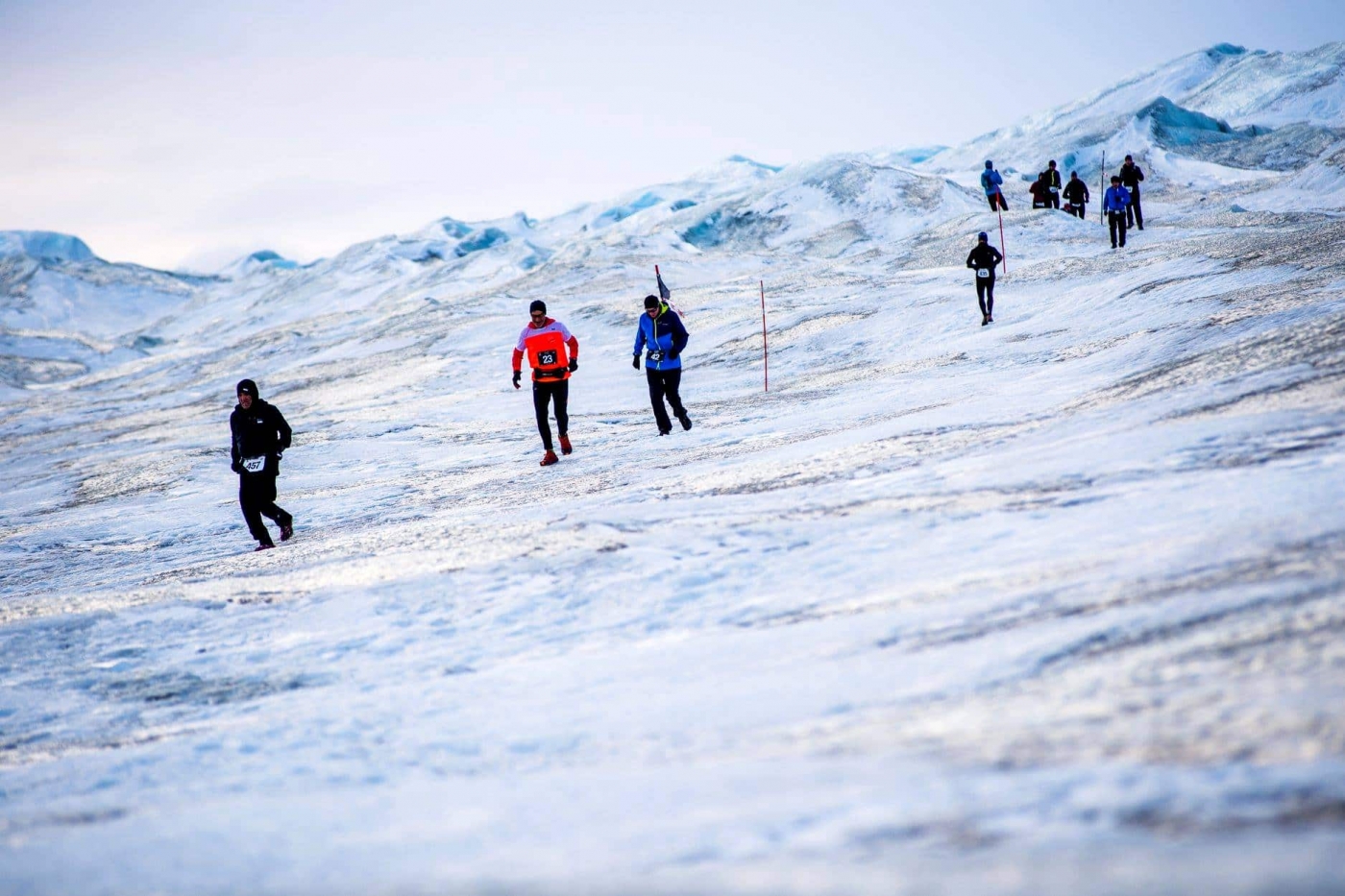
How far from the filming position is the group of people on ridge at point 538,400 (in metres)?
8.73

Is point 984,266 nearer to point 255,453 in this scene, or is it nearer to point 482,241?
point 255,453

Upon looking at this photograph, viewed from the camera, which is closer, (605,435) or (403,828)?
(403,828)

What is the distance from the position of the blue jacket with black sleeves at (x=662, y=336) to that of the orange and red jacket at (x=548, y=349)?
0.85 metres

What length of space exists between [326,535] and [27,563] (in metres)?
3.65

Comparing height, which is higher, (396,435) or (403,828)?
(396,435)

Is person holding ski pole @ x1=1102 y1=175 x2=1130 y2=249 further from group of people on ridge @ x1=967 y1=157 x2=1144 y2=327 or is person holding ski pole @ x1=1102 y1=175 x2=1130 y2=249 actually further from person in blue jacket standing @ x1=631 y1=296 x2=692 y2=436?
person in blue jacket standing @ x1=631 y1=296 x2=692 y2=436

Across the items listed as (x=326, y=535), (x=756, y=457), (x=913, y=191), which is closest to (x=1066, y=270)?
(x=756, y=457)

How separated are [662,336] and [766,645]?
6.78 metres

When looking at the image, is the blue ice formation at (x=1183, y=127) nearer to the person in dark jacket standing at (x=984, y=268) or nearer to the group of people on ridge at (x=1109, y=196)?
the group of people on ridge at (x=1109, y=196)

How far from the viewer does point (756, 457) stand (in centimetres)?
909

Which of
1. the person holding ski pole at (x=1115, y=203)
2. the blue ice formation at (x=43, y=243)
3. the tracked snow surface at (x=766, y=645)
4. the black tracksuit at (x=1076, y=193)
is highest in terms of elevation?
the blue ice formation at (x=43, y=243)

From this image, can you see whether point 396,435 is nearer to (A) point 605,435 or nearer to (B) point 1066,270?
(A) point 605,435

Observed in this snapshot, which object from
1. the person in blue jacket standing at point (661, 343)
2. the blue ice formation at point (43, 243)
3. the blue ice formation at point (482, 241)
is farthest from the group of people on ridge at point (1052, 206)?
the blue ice formation at point (43, 243)

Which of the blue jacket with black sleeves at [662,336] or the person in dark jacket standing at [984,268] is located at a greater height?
the person in dark jacket standing at [984,268]
